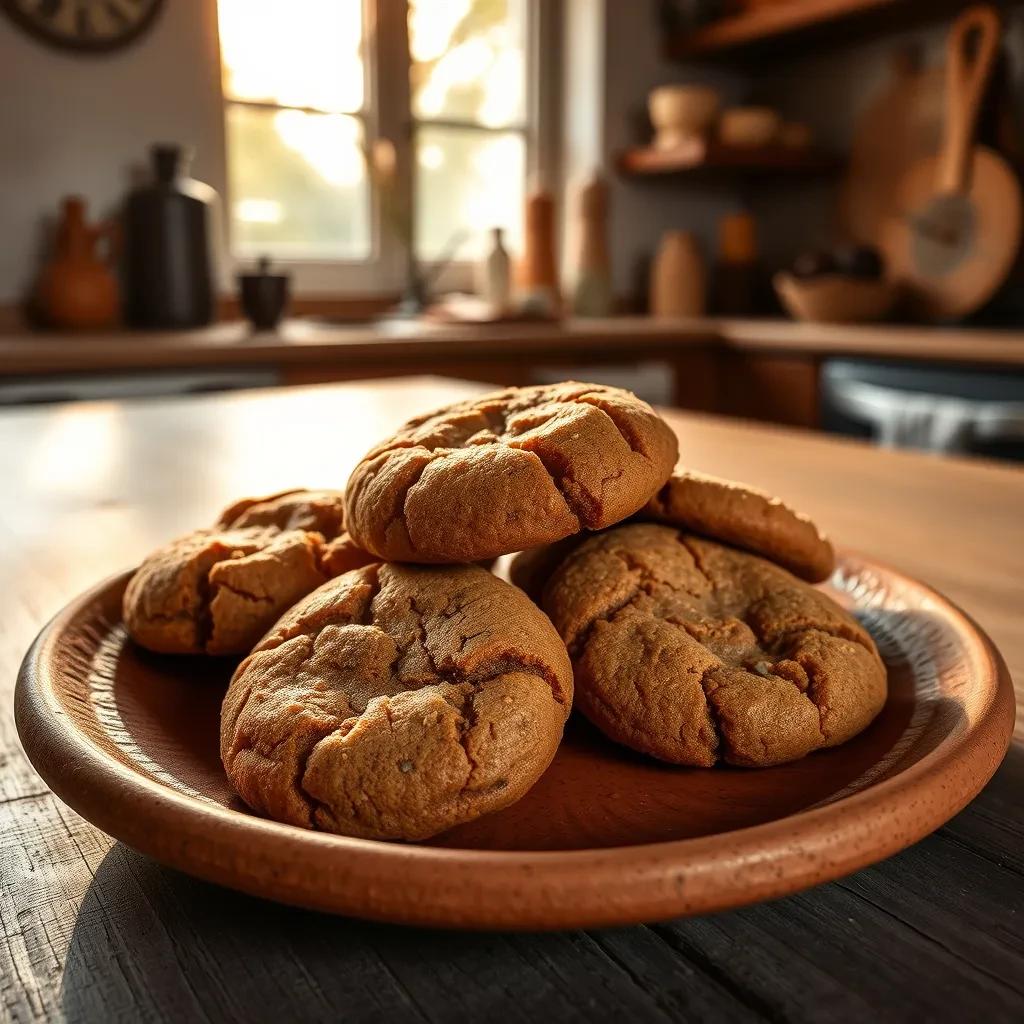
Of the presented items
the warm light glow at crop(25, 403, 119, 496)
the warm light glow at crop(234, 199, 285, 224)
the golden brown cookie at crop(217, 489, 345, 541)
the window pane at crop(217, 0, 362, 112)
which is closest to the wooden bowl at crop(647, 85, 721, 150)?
the window pane at crop(217, 0, 362, 112)

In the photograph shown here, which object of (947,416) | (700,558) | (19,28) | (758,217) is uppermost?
(19,28)

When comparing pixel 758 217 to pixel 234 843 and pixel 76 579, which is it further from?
pixel 234 843

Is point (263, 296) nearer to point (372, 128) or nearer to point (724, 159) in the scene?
point (372, 128)

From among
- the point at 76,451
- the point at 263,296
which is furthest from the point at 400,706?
the point at 263,296

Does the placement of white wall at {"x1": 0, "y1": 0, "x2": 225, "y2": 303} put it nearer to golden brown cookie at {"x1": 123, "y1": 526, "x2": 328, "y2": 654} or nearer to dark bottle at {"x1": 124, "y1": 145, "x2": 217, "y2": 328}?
dark bottle at {"x1": 124, "y1": 145, "x2": 217, "y2": 328}

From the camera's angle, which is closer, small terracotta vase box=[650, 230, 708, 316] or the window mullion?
the window mullion

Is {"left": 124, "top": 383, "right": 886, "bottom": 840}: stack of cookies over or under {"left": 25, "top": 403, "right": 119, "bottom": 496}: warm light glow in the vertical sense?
over

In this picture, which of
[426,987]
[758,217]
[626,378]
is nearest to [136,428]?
[426,987]
